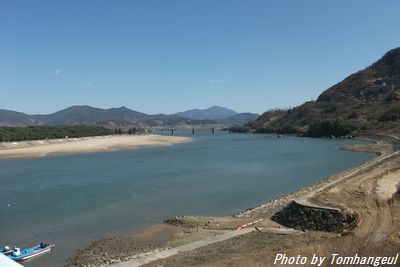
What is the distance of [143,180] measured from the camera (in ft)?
124

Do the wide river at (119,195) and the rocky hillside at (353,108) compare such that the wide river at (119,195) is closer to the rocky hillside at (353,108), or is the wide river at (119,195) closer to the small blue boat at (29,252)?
the small blue boat at (29,252)

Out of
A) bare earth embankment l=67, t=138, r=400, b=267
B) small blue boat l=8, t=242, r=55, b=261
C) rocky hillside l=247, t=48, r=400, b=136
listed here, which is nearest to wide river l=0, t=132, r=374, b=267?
small blue boat l=8, t=242, r=55, b=261

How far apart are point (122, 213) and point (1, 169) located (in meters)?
34.3

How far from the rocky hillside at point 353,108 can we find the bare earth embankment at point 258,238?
7730 cm

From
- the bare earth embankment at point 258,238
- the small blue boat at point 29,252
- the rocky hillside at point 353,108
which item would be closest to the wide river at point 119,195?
the small blue boat at point 29,252

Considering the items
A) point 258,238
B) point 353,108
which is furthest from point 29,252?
point 353,108

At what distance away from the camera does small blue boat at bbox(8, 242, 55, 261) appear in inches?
646

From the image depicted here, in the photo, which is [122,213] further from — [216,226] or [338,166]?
[338,166]

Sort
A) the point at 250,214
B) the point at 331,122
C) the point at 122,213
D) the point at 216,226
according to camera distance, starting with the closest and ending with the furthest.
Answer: the point at 216,226 < the point at 250,214 < the point at 122,213 < the point at 331,122

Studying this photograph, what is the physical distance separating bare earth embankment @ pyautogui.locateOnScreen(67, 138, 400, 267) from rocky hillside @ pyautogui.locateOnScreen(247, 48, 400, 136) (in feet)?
254

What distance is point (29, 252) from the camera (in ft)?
55.3

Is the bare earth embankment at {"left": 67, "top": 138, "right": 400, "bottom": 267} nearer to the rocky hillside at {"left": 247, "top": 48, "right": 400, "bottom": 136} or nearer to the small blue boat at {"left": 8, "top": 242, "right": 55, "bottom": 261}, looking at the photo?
the small blue boat at {"left": 8, "top": 242, "right": 55, "bottom": 261}

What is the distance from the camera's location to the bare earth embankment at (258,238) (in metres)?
12.5

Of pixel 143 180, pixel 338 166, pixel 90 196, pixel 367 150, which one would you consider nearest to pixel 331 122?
pixel 367 150
